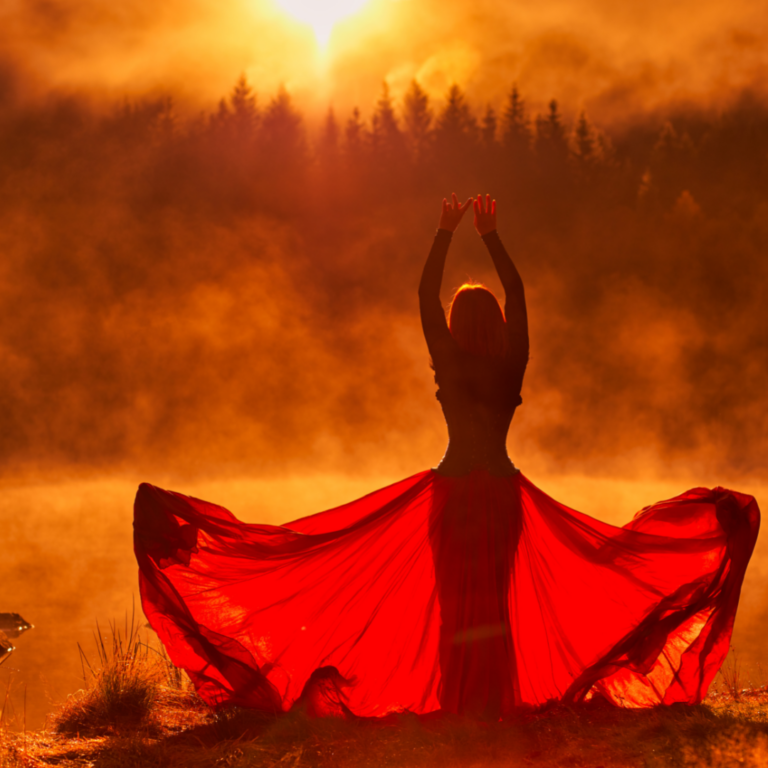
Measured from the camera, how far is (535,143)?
30.1 metres

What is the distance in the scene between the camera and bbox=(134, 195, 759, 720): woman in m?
3.57

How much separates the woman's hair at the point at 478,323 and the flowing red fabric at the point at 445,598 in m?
0.60

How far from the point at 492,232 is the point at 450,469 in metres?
1.16

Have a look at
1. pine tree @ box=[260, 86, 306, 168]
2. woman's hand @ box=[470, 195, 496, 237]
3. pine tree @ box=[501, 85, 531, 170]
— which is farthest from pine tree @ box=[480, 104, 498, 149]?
woman's hand @ box=[470, 195, 496, 237]

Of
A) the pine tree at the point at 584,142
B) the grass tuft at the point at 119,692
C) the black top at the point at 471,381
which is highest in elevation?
the pine tree at the point at 584,142

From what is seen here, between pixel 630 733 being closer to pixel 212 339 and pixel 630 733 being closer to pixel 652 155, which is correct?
pixel 212 339

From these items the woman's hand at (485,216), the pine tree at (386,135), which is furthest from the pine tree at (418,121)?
the woman's hand at (485,216)

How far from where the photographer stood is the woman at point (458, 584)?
11.7 feet

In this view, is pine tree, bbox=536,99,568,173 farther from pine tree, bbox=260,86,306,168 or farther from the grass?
the grass

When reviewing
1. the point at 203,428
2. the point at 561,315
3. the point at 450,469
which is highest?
the point at 561,315

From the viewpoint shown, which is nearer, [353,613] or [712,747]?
[712,747]

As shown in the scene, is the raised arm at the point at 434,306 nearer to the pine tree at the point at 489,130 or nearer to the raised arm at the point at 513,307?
the raised arm at the point at 513,307

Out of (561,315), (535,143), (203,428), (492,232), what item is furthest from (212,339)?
(492,232)

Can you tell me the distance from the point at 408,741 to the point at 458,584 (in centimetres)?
70
